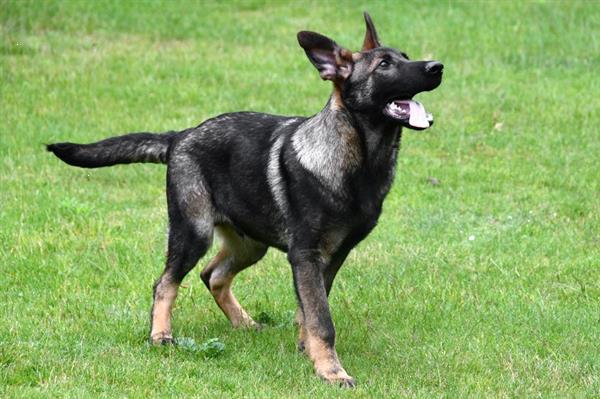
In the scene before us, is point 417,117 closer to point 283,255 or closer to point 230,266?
point 230,266

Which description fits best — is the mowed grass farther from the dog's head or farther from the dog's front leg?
the dog's head

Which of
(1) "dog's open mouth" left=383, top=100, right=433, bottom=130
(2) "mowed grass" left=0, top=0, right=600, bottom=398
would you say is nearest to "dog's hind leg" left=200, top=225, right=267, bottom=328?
(2) "mowed grass" left=0, top=0, right=600, bottom=398

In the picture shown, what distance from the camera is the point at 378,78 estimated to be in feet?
22.0

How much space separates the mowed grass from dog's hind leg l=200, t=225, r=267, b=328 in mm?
151

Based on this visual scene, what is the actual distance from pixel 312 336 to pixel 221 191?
45.5 inches

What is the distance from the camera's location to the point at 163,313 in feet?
23.9

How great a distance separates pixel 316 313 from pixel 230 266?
47.7 inches

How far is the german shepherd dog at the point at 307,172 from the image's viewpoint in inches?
264

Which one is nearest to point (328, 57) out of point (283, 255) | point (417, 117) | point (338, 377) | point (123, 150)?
point (417, 117)

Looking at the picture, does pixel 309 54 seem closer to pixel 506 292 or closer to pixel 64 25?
pixel 506 292

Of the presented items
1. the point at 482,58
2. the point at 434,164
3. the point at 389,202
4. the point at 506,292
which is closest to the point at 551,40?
the point at 482,58

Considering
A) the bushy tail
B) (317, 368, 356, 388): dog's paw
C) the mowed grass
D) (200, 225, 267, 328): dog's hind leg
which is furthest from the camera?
(200, 225, 267, 328): dog's hind leg

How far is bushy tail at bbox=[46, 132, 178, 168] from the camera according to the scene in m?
7.57

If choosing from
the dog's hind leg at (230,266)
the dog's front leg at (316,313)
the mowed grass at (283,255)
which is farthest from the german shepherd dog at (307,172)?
the mowed grass at (283,255)
